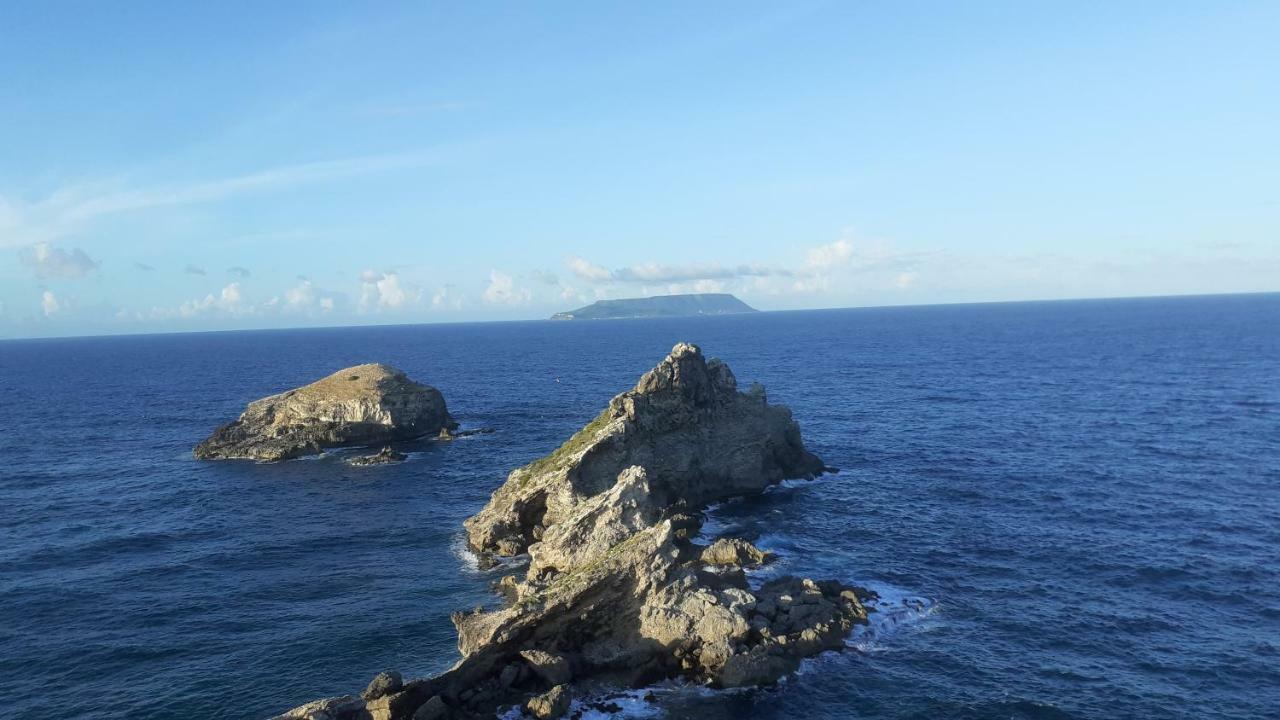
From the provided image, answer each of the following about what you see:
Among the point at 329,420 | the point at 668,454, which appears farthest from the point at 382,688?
the point at 329,420

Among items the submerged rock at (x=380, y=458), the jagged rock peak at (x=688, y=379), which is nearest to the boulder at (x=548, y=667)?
the jagged rock peak at (x=688, y=379)

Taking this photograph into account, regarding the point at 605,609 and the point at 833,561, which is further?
the point at 833,561

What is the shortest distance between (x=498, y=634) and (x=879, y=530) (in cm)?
3729

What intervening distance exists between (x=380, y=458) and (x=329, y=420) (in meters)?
14.3

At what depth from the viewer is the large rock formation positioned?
344ft

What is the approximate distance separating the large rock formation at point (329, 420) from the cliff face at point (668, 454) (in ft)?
139

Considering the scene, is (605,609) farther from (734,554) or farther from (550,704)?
(734,554)

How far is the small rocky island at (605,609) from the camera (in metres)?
42.0

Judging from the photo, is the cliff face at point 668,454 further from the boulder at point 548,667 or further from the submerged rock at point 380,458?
the submerged rock at point 380,458

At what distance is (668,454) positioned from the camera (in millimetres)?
75312

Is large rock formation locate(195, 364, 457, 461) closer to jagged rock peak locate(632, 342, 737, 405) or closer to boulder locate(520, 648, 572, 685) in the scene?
jagged rock peak locate(632, 342, 737, 405)

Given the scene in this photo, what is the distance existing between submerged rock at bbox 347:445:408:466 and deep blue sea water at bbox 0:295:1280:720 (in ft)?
8.83

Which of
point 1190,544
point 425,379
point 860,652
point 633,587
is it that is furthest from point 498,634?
point 425,379

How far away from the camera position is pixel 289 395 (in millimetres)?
113750
